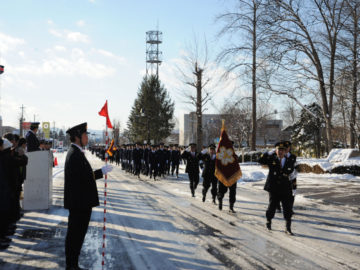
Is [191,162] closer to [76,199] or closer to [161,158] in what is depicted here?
[161,158]

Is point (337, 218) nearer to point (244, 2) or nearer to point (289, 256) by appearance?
point (289, 256)

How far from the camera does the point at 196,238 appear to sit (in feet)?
21.6

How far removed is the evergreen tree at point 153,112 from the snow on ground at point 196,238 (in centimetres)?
4772

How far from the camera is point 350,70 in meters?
16.7

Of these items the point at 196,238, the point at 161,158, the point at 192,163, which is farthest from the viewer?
the point at 161,158

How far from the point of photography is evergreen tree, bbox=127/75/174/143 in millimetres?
58812

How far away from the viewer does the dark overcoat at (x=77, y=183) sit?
474 cm

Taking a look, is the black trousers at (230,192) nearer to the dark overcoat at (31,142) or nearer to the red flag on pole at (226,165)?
the red flag on pole at (226,165)

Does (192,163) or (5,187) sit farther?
(192,163)

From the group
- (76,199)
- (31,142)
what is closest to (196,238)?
(76,199)

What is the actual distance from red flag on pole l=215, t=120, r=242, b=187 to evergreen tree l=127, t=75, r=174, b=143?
4765 cm

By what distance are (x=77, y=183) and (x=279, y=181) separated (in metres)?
4.24

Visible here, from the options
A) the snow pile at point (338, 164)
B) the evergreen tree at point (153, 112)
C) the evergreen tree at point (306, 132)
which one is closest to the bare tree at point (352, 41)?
the snow pile at point (338, 164)

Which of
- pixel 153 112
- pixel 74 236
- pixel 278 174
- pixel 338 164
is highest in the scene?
pixel 153 112
